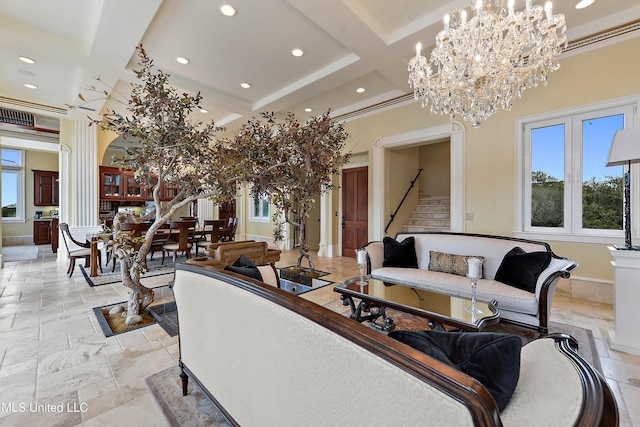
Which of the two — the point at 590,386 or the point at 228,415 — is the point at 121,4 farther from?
the point at 590,386

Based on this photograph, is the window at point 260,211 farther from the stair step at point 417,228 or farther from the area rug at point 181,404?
the area rug at point 181,404

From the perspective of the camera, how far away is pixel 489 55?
8.53ft

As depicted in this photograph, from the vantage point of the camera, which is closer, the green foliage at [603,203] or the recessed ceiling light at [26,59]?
the green foliage at [603,203]

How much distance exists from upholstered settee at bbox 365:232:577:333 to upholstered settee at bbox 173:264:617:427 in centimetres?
168

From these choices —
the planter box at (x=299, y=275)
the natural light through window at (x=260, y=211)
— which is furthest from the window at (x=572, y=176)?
the natural light through window at (x=260, y=211)

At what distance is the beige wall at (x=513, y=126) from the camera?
3264 millimetres

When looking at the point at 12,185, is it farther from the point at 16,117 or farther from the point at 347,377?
the point at 347,377

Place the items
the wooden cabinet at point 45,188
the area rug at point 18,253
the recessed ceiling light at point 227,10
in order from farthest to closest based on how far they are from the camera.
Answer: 1. the wooden cabinet at point 45,188
2. the area rug at point 18,253
3. the recessed ceiling light at point 227,10

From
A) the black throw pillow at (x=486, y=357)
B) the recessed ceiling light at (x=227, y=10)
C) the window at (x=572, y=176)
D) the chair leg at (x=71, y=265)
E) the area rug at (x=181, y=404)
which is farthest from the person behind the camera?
the chair leg at (x=71, y=265)

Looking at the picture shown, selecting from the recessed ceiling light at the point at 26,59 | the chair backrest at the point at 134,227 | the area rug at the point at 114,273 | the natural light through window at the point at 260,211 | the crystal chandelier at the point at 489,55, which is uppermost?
the recessed ceiling light at the point at 26,59

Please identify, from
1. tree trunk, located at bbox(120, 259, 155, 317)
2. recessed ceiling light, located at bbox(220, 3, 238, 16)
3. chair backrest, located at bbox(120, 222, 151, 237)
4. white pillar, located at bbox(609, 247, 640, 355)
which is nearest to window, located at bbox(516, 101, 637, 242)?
white pillar, located at bbox(609, 247, 640, 355)

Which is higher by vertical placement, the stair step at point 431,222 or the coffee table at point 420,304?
the stair step at point 431,222

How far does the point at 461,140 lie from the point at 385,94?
1734 mm

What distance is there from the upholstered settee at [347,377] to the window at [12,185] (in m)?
10.8
